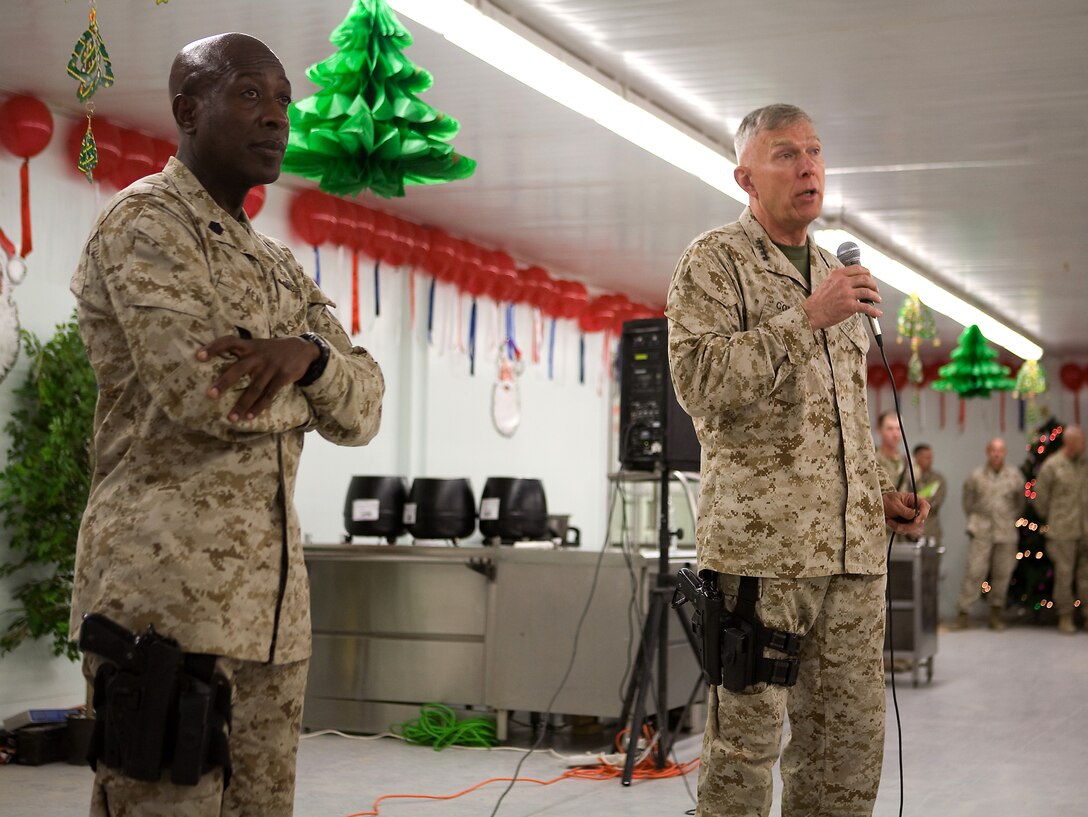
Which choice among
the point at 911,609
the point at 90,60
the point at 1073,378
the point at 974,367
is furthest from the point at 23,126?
the point at 1073,378

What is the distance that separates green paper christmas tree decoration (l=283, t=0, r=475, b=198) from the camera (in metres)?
4.26

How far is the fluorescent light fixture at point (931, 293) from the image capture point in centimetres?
941

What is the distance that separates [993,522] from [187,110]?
1250 centimetres

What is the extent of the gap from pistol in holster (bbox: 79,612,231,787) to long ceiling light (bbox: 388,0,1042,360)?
3536mm

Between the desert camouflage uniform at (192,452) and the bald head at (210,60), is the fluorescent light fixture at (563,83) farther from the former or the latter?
the desert camouflage uniform at (192,452)

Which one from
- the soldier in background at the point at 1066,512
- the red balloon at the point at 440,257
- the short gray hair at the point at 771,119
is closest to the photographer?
the short gray hair at the point at 771,119

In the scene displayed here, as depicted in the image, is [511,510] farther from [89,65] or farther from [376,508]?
[89,65]

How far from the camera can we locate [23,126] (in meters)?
6.10

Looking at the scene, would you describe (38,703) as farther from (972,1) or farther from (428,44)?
(972,1)

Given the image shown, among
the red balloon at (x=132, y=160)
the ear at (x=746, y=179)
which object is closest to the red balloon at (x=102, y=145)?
the red balloon at (x=132, y=160)

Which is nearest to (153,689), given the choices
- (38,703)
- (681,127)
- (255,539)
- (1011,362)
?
(255,539)

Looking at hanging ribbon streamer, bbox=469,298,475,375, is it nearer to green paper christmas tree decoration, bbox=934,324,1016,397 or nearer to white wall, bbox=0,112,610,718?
white wall, bbox=0,112,610,718

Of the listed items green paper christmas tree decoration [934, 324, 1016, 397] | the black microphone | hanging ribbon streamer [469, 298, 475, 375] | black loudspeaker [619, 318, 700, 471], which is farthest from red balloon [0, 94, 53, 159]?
green paper christmas tree decoration [934, 324, 1016, 397]

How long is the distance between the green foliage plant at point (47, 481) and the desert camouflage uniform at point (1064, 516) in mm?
9796
